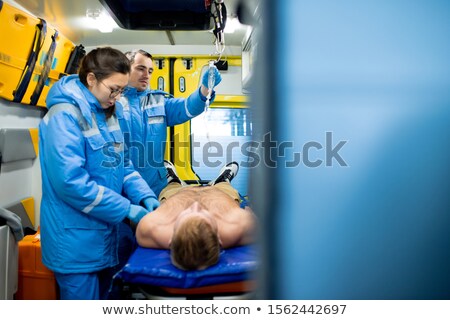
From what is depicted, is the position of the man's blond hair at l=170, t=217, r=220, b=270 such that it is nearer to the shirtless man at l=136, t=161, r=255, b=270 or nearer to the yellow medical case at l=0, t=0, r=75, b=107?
the shirtless man at l=136, t=161, r=255, b=270

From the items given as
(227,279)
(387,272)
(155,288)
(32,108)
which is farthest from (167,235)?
(32,108)

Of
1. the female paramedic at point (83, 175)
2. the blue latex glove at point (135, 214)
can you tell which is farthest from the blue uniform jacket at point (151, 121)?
the blue latex glove at point (135, 214)

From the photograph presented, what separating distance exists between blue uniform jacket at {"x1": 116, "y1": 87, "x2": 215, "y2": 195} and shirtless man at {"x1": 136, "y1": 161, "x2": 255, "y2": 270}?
546mm

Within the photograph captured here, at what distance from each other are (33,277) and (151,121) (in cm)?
165

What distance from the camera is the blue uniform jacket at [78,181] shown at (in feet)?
6.35

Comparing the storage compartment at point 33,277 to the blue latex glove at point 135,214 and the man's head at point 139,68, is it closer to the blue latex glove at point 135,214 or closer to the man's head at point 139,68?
the blue latex glove at point 135,214

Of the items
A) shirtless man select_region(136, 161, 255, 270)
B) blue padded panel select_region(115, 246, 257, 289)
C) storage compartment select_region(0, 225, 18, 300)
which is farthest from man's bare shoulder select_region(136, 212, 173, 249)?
storage compartment select_region(0, 225, 18, 300)

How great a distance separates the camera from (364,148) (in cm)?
74

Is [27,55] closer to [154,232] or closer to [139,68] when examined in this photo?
[139,68]

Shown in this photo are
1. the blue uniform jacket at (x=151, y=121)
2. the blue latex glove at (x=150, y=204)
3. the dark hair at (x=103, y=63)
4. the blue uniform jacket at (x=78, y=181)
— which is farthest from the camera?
the blue uniform jacket at (x=151, y=121)

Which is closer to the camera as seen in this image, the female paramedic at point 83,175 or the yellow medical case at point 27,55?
the female paramedic at point 83,175

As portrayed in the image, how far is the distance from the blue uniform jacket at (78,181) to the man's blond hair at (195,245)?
0.47m

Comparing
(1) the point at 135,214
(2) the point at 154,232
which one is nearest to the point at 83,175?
(1) the point at 135,214

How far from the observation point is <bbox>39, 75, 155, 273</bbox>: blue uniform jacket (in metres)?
1.94
